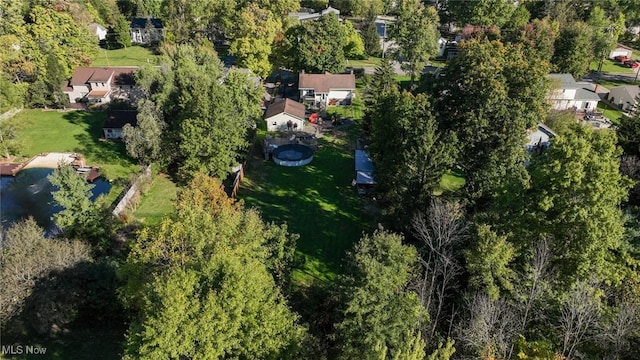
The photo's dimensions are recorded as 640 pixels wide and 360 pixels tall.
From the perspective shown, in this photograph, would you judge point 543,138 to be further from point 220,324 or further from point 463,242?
point 220,324

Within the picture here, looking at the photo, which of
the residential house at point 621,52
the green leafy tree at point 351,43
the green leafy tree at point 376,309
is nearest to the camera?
the green leafy tree at point 376,309

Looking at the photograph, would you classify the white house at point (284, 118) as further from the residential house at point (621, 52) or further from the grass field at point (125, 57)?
the residential house at point (621, 52)

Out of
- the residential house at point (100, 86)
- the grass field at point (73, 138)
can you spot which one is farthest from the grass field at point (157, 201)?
the residential house at point (100, 86)

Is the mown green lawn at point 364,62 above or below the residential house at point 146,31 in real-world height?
below

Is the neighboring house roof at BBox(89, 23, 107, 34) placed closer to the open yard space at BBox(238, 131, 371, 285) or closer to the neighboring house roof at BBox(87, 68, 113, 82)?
the neighboring house roof at BBox(87, 68, 113, 82)

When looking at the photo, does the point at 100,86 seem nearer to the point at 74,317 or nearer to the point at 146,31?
the point at 146,31

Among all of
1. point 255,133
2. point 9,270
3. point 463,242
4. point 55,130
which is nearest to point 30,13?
point 55,130

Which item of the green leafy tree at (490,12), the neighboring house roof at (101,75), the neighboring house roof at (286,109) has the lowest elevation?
the neighboring house roof at (286,109)
